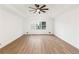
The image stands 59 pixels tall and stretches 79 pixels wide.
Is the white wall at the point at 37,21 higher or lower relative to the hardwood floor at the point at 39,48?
higher

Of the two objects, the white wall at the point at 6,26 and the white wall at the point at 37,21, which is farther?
the white wall at the point at 37,21

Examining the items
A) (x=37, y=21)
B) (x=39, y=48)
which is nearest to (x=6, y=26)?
(x=39, y=48)

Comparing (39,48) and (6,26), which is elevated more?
(6,26)

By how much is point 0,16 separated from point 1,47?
1.56m

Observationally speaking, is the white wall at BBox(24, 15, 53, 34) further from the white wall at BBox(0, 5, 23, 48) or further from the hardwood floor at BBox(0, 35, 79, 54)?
the hardwood floor at BBox(0, 35, 79, 54)

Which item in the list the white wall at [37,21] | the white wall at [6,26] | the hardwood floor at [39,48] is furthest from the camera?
the white wall at [37,21]

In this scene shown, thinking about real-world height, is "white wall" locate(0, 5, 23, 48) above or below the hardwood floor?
above

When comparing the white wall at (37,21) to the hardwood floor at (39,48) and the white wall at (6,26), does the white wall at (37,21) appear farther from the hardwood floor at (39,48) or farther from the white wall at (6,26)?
the hardwood floor at (39,48)

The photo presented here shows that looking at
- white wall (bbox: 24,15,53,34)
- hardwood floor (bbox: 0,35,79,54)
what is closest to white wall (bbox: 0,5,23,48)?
hardwood floor (bbox: 0,35,79,54)

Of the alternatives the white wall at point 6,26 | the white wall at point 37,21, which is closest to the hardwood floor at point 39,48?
the white wall at point 6,26

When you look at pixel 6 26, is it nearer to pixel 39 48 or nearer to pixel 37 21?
pixel 39 48
